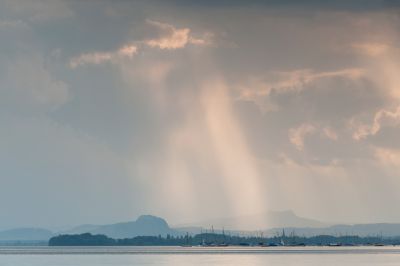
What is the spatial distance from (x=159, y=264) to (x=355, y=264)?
36927 millimetres

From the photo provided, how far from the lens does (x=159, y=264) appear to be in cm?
17088

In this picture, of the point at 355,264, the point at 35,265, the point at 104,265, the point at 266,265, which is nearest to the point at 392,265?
the point at 355,264

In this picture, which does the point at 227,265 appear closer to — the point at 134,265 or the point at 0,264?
the point at 134,265

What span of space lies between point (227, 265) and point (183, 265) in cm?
846

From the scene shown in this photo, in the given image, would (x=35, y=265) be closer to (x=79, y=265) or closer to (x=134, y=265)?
(x=79, y=265)

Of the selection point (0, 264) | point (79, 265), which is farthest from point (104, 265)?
point (0, 264)

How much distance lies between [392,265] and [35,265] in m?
64.7

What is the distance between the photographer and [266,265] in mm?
166625

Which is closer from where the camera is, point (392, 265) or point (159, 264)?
point (392, 265)

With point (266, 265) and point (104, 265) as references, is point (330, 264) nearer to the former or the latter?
point (266, 265)

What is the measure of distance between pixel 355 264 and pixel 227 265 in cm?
2339

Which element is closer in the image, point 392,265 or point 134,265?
point 392,265

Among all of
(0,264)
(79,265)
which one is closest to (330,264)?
(79,265)

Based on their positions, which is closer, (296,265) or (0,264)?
(296,265)
